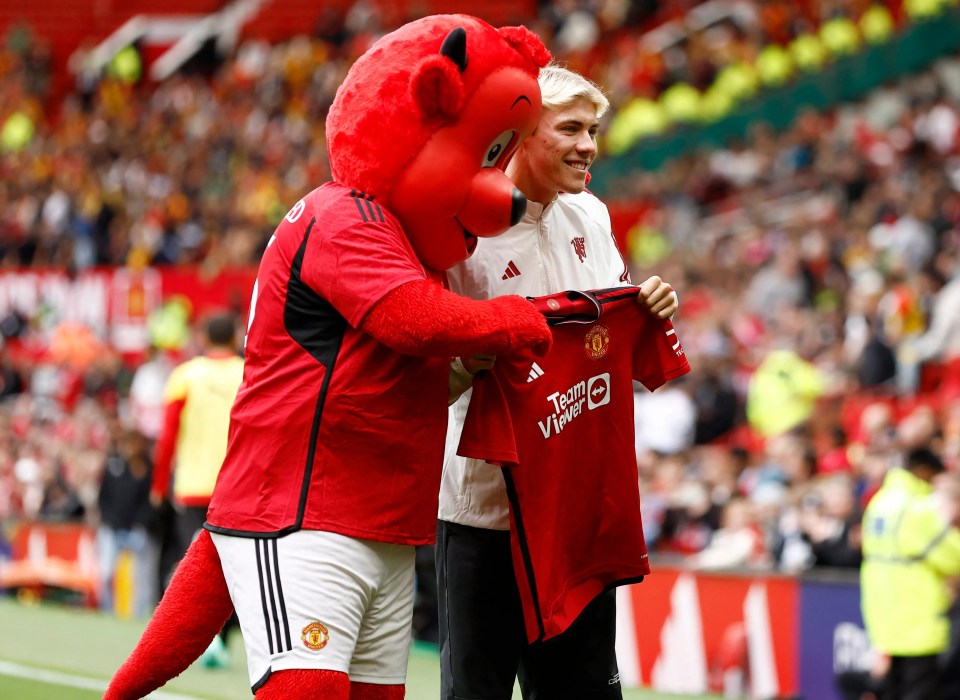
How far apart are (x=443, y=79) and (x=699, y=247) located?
12.7 meters

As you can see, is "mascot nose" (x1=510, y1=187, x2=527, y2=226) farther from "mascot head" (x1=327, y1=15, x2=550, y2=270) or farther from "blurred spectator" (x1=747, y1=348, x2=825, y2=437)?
"blurred spectator" (x1=747, y1=348, x2=825, y2=437)

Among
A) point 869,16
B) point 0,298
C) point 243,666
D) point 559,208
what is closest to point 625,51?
point 869,16

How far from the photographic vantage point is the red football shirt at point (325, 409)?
338 cm

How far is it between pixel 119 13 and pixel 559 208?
2322 centimetres

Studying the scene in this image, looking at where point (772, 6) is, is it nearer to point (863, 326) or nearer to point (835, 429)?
point (863, 326)

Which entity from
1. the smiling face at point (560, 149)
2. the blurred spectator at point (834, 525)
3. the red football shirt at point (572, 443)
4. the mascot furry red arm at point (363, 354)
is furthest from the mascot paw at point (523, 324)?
the blurred spectator at point (834, 525)

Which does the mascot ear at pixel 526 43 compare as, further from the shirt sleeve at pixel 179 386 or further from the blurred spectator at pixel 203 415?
the shirt sleeve at pixel 179 386

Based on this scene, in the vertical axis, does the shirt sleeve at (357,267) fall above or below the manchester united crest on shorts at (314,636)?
above

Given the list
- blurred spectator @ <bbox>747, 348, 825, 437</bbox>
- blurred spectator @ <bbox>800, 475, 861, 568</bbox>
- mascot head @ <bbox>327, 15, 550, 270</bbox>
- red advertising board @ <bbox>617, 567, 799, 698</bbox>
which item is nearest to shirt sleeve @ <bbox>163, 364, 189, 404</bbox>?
red advertising board @ <bbox>617, 567, 799, 698</bbox>

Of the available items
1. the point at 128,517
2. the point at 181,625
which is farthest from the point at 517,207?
the point at 128,517

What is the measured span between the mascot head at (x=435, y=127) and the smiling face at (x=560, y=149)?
251 mm

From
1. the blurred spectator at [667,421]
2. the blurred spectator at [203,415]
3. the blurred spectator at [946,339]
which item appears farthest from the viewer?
the blurred spectator at [667,421]

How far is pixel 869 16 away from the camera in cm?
1834

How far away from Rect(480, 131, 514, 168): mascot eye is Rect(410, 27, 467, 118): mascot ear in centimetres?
15
